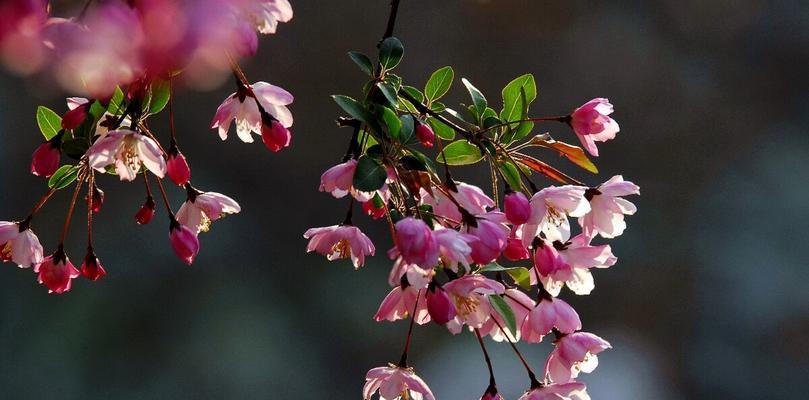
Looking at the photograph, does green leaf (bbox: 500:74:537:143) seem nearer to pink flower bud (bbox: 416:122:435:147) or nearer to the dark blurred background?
pink flower bud (bbox: 416:122:435:147)

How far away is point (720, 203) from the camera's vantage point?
11.2ft

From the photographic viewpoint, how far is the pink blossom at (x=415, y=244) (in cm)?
51

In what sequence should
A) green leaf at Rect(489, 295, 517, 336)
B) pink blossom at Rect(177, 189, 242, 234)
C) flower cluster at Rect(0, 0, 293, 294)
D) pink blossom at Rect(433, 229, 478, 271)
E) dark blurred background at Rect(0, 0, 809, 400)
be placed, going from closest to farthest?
flower cluster at Rect(0, 0, 293, 294) < pink blossom at Rect(433, 229, 478, 271) < green leaf at Rect(489, 295, 517, 336) < pink blossom at Rect(177, 189, 242, 234) < dark blurred background at Rect(0, 0, 809, 400)

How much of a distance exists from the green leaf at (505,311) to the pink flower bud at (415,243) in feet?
0.44

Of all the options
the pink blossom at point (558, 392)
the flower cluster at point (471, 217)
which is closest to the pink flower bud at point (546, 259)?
the flower cluster at point (471, 217)

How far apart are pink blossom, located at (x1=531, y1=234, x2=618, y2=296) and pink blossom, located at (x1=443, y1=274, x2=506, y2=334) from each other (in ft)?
0.19

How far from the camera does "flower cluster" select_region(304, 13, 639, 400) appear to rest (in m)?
0.58

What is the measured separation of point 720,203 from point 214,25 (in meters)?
3.29

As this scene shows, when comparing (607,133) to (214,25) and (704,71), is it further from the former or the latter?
(704,71)

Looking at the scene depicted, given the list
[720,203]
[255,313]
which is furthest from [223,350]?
[720,203]

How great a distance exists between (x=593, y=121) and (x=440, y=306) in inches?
9.5

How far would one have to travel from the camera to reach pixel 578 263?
27.8 inches

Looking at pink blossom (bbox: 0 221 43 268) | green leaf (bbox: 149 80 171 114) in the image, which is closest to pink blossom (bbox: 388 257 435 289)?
green leaf (bbox: 149 80 171 114)

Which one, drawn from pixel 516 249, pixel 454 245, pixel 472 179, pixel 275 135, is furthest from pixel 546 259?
pixel 472 179
